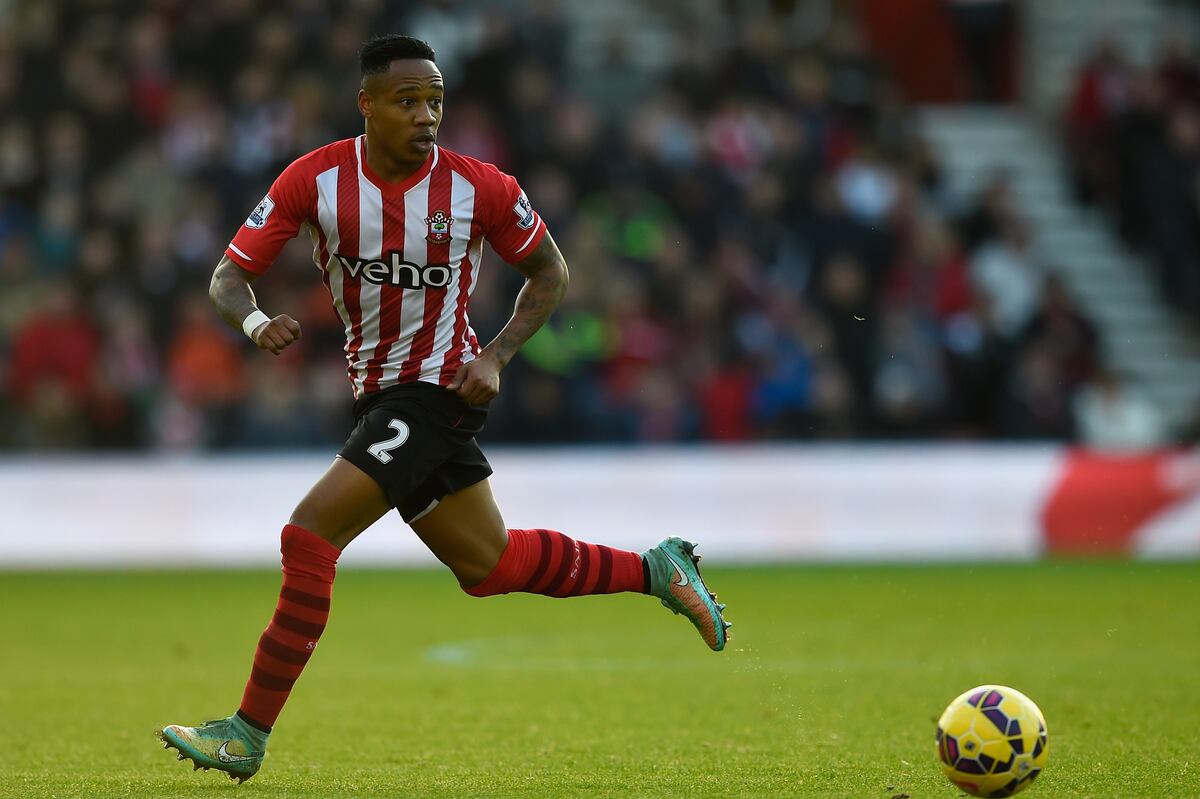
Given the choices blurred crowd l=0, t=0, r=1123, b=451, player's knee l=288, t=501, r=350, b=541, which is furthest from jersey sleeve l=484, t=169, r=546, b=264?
blurred crowd l=0, t=0, r=1123, b=451

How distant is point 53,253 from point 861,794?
1235cm

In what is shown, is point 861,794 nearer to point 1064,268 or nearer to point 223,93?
point 223,93

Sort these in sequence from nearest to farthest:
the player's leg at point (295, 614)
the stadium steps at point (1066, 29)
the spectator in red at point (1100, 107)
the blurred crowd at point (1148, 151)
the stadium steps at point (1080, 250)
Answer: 1. the player's leg at point (295, 614)
2. the blurred crowd at point (1148, 151)
3. the stadium steps at point (1080, 250)
4. the spectator in red at point (1100, 107)
5. the stadium steps at point (1066, 29)

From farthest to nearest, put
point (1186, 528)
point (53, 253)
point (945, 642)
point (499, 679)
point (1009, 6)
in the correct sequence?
point (1009, 6)
point (53, 253)
point (1186, 528)
point (945, 642)
point (499, 679)

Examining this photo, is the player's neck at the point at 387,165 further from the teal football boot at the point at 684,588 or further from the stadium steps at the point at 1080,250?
the stadium steps at the point at 1080,250

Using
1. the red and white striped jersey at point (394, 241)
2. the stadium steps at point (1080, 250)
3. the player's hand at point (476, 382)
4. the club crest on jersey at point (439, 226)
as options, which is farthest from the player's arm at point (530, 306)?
the stadium steps at point (1080, 250)

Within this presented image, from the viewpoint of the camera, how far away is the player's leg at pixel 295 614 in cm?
568

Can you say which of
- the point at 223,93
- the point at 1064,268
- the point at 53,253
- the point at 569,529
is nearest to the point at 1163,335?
the point at 1064,268

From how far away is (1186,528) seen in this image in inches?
570

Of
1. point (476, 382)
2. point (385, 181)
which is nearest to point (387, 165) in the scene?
point (385, 181)

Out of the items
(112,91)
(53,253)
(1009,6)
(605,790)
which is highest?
(1009,6)

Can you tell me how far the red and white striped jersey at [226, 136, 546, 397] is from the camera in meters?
5.99

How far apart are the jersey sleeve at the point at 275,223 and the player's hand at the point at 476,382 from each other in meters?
0.75

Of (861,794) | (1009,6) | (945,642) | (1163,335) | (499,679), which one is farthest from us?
(1009,6)
